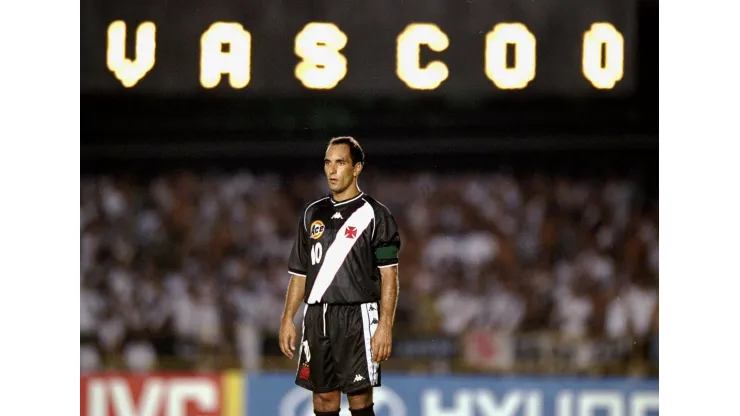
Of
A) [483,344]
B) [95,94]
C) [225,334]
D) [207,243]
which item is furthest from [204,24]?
[483,344]

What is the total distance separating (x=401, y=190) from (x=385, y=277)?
3.95 feet

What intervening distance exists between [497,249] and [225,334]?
4.76ft

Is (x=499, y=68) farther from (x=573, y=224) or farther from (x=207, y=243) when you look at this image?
(x=207, y=243)

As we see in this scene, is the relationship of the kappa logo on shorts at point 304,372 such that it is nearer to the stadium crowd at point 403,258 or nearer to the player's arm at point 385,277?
the player's arm at point 385,277

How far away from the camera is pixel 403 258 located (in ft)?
17.5

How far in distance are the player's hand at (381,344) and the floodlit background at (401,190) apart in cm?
85

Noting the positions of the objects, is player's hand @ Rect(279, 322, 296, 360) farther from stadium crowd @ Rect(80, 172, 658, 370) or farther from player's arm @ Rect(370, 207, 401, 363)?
stadium crowd @ Rect(80, 172, 658, 370)

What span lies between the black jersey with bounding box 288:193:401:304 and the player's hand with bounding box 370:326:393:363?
14 centimetres

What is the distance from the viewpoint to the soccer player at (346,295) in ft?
13.0

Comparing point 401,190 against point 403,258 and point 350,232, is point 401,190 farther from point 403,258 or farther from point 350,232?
point 350,232

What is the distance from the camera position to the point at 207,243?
17.9 feet

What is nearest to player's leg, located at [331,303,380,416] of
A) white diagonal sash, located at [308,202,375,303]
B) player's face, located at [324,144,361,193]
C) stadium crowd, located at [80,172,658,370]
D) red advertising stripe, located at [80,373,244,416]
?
white diagonal sash, located at [308,202,375,303]

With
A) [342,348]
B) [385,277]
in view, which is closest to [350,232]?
[385,277]

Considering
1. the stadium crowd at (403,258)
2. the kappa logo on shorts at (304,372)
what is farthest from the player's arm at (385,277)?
the stadium crowd at (403,258)
